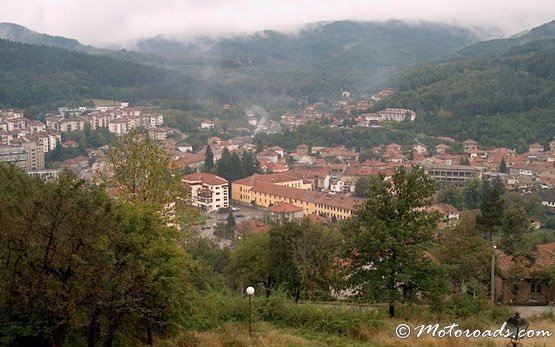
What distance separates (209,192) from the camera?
1394 inches

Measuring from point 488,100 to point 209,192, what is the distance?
35.4m

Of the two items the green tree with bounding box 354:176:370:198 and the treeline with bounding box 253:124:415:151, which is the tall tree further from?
the treeline with bounding box 253:124:415:151

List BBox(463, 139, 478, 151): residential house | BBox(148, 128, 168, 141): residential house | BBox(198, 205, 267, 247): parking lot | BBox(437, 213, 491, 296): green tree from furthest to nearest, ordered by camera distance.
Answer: BBox(148, 128, 168, 141): residential house, BBox(463, 139, 478, 151): residential house, BBox(198, 205, 267, 247): parking lot, BBox(437, 213, 491, 296): green tree

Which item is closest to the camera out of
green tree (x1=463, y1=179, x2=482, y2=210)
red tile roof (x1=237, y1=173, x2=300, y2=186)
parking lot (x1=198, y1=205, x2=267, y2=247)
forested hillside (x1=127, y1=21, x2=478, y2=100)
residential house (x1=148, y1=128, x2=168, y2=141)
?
parking lot (x1=198, y1=205, x2=267, y2=247)

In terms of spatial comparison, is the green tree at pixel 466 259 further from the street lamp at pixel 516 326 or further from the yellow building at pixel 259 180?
the yellow building at pixel 259 180

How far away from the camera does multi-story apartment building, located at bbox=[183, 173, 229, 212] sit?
3531 cm

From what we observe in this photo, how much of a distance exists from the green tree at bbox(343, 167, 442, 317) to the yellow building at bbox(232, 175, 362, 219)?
2068cm

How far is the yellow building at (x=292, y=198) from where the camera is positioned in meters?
31.4

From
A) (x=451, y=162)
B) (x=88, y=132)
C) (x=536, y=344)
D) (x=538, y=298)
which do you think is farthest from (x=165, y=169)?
(x=88, y=132)

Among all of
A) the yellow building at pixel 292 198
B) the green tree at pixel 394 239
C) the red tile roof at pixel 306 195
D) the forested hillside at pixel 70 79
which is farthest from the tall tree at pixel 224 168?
the forested hillside at pixel 70 79

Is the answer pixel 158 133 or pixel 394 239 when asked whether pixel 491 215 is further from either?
pixel 158 133

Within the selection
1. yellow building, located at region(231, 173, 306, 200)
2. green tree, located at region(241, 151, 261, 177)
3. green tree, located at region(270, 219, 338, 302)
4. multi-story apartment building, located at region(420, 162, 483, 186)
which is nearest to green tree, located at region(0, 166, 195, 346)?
green tree, located at region(270, 219, 338, 302)

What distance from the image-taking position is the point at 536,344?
19.7 feet

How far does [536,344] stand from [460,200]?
2621 cm
